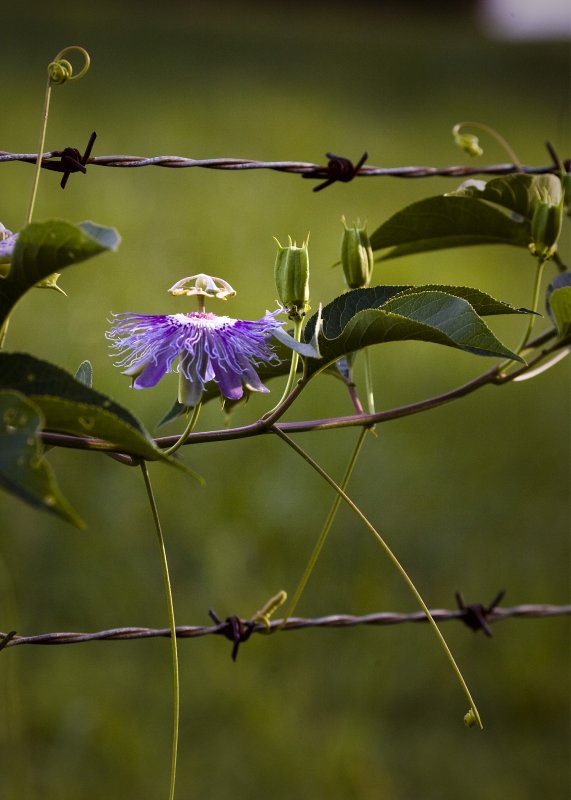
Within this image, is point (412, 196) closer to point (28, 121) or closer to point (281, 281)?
point (28, 121)

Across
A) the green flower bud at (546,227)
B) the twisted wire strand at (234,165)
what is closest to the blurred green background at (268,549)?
the twisted wire strand at (234,165)

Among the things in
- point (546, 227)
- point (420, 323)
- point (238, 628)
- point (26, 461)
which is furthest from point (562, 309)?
point (26, 461)

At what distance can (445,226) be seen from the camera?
83 cm

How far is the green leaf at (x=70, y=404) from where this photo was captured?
47 cm

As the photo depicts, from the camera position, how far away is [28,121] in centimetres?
354

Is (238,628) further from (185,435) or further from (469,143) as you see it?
(469,143)

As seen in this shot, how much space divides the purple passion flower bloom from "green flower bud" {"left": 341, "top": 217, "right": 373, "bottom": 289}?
0.41ft

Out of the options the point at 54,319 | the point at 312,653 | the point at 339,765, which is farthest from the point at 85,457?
the point at 339,765

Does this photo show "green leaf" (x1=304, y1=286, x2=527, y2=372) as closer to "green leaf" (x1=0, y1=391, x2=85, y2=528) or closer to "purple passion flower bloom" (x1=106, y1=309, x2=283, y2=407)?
"purple passion flower bloom" (x1=106, y1=309, x2=283, y2=407)

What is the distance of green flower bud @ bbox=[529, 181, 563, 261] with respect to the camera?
0.76m

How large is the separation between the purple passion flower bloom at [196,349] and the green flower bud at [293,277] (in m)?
0.01

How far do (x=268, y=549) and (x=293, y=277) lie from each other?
1.42 meters

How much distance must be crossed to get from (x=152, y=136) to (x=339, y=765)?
2910 millimetres

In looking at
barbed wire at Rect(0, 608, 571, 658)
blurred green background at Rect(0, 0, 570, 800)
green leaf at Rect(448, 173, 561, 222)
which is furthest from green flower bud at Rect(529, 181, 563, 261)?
blurred green background at Rect(0, 0, 570, 800)
